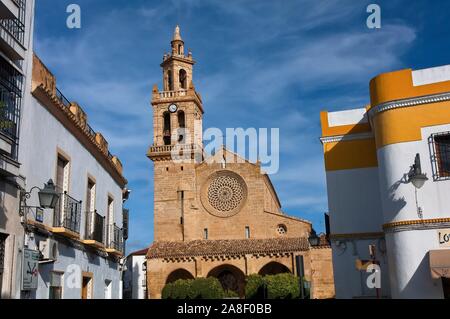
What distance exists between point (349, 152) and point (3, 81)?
1004 cm

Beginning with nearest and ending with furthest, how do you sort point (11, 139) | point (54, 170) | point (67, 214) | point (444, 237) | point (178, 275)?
point (11, 139) → point (54, 170) → point (67, 214) → point (444, 237) → point (178, 275)

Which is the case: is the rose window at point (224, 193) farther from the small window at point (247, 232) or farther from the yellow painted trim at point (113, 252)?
the yellow painted trim at point (113, 252)

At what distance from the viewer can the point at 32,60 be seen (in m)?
9.90

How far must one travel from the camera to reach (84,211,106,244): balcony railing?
501 inches

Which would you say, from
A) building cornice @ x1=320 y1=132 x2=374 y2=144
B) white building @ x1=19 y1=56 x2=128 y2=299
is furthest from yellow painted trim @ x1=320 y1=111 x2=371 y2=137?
white building @ x1=19 y1=56 x2=128 y2=299

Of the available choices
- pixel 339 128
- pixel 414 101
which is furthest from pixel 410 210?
pixel 339 128

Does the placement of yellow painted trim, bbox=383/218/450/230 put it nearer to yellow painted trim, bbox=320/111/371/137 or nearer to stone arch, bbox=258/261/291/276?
yellow painted trim, bbox=320/111/371/137

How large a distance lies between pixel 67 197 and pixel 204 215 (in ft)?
98.0

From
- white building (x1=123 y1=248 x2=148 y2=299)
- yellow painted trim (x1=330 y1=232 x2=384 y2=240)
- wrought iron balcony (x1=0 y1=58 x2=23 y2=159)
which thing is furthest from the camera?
white building (x1=123 y1=248 x2=148 y2=299)

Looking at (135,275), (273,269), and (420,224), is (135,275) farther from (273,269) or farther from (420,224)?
(420,224)

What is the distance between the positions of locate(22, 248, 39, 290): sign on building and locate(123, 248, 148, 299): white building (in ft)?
116

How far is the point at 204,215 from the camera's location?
40781 mm

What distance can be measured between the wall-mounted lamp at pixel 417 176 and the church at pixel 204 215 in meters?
24.3

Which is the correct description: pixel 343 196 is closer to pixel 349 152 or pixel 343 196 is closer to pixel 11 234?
pixel 349 152
